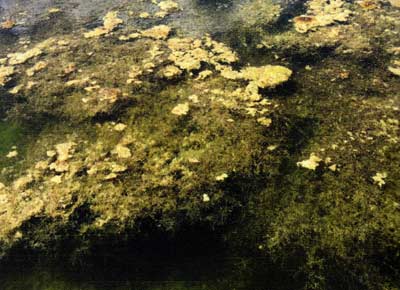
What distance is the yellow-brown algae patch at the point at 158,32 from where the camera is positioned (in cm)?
508

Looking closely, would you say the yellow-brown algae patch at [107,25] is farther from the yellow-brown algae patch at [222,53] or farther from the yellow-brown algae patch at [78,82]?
the yellow-brown algae patch at [222,53]

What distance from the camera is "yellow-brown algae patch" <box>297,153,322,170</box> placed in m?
3.27

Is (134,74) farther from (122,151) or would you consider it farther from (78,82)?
(122,151)

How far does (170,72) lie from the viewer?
4434 mm

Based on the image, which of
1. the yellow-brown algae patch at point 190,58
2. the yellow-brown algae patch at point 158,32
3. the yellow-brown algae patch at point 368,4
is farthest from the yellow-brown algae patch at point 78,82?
the yellow-brown algae patch at point 368,4

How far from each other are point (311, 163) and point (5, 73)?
12.2 ft

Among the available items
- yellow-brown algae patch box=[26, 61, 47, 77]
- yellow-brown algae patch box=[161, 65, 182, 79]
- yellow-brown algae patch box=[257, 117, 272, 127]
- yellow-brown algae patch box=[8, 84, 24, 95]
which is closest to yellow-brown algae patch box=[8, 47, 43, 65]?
yellow-brown algae patch box=[26, 61, 47, 77]

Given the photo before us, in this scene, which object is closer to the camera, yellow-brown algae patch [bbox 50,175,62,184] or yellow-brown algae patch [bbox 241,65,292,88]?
yellow-brown algae patch [bbox 50,175,62,184]

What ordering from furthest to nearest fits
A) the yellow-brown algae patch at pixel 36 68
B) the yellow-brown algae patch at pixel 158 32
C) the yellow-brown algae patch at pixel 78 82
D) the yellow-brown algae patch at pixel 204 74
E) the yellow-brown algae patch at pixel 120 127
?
the yellow-brown algae patch at pixel 158 32 → the yellow-brown algae patch at pixel 36 68 → the yellow-brown algae patch at pixel 78 82 → the yellow-brown algae patch at pixel 204 74 → the yellow-brown algae patch at pixel 120 127

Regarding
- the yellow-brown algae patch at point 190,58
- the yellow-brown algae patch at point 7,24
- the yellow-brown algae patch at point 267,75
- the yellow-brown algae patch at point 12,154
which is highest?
the yellow-brown algae patch at point 7,24

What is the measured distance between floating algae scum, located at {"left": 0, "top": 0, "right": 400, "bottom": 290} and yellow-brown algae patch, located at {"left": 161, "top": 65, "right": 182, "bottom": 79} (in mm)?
18

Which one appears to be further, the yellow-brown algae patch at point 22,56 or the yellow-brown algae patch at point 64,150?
the yellow-brown algae patch at point 22,56

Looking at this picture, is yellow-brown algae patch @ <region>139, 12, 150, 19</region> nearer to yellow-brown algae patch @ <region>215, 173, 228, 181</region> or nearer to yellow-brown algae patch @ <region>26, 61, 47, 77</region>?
yellow-brown algae patch @ <region>26, 61, 47, 77</region>

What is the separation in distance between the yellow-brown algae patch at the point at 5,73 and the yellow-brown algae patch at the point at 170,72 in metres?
1.86
